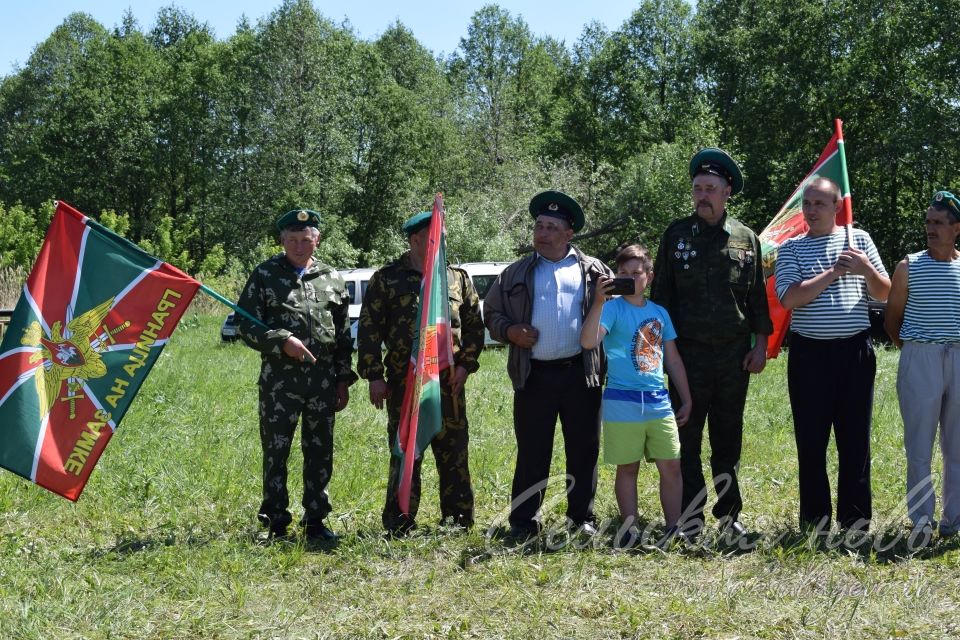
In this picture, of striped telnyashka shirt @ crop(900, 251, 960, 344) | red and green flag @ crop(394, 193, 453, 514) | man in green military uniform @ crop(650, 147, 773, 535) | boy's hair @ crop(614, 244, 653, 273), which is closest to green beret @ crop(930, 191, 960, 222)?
striped telnyashka shirt @ crop(900, 251, 960, 344)

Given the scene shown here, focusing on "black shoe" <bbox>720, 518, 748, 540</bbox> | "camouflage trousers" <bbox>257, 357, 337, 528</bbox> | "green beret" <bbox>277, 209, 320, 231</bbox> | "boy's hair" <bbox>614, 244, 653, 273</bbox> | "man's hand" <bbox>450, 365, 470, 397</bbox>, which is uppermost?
"green beret" <bbox>277, 209, 320, 231</bbox>

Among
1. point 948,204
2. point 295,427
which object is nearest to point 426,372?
point 295,427

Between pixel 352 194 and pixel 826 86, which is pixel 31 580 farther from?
pixel 352 194

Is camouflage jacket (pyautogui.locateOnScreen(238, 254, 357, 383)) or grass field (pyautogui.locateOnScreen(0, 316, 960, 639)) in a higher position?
camouflage jacket (pyautogui.locateOnScreen(238, 254, 357, 383))

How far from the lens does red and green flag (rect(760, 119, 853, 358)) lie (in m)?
5.80

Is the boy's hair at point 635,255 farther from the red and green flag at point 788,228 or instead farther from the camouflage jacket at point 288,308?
the camouflage jacket at point 288,308

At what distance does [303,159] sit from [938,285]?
33759 millimetres

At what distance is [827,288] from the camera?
17.4 feet

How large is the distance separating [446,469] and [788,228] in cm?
276

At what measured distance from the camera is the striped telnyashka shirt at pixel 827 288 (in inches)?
209

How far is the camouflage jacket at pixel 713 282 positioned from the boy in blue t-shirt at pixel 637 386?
0.20 meters

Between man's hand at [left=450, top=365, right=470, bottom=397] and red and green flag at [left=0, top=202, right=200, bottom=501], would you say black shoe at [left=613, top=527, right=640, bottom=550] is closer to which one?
man's hand at [left=450, top=365, right=470, bottom=397]

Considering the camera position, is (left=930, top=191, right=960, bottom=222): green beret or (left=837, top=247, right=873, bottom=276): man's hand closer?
(left=837, top=247, right=873, bottom=276): man's hand

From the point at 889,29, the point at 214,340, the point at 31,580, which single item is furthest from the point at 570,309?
the point at 889,29
